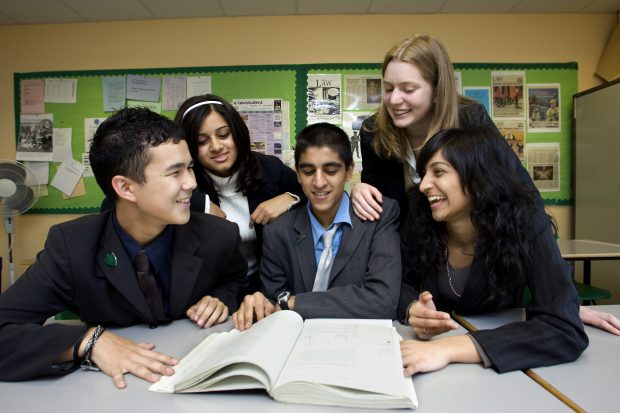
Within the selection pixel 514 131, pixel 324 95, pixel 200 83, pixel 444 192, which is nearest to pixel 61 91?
pixel 200 83

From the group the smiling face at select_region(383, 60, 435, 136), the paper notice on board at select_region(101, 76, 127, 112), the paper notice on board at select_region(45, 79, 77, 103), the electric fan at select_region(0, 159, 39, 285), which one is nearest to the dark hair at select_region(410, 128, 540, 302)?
the smiling face at select_region(383, 60, 435, 136)

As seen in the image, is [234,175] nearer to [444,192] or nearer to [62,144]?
[444,192]

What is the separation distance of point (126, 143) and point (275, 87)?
94.9 inches

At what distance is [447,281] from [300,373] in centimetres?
72

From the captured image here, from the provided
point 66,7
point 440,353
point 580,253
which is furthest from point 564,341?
point 66,7

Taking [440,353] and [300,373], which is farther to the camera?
[440,353]

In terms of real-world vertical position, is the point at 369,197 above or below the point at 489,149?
below

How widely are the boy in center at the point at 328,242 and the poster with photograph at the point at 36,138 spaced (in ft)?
9.61

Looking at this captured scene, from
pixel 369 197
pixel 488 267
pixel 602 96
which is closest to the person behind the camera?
pixel 488 267

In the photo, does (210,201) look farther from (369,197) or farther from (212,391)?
(212,391)

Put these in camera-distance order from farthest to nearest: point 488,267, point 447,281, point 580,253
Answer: point 580,253
point 447,281
point 488,267

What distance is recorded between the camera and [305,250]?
1.43 meters

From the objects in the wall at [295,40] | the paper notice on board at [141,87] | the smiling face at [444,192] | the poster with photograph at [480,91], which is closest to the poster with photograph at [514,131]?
the poster with photograph at [480,91]

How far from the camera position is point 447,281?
4.09 feet
